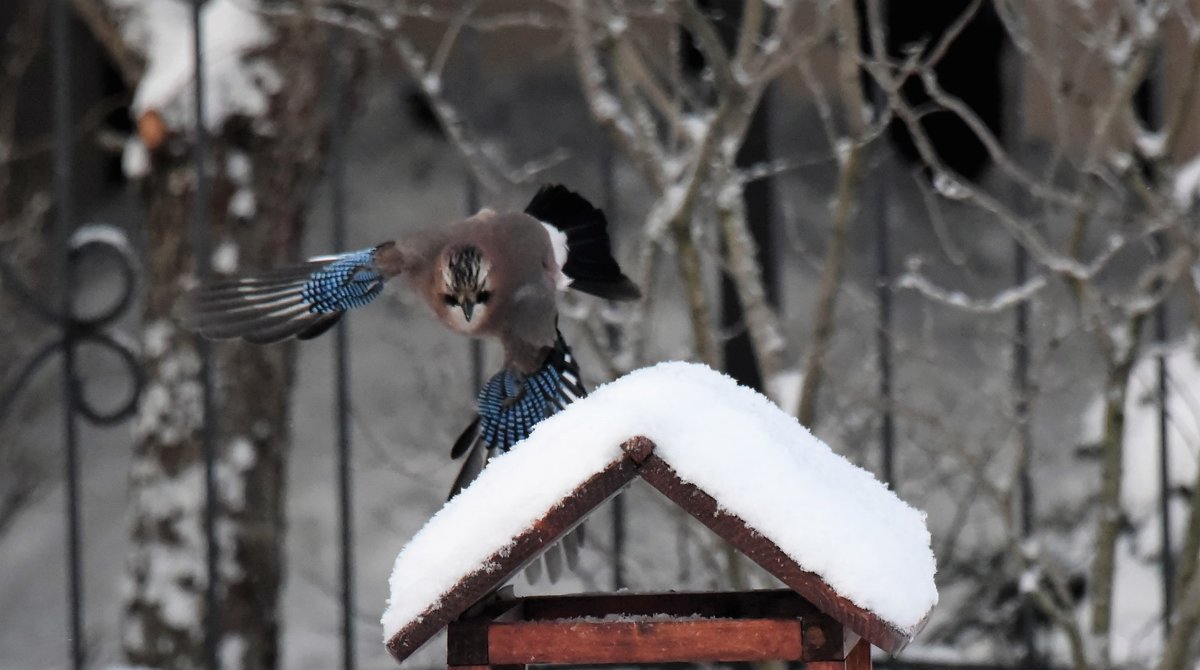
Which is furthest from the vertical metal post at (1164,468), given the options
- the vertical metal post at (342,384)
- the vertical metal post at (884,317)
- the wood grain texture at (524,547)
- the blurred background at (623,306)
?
the wood grain texture at (524,547)

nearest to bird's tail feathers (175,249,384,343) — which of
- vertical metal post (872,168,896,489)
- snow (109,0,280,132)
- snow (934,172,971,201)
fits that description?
snow (934,172,971,201)

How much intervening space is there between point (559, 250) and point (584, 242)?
0.03 meters

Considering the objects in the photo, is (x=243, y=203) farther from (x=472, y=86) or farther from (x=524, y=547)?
(x=524, y=547)

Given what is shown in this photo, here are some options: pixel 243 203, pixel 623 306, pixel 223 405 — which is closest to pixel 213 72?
pixel 243 203

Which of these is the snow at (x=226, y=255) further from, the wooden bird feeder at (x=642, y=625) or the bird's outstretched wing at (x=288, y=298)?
the wooden bird feeder at (x=642, y=625)

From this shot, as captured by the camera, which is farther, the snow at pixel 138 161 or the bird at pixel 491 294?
the snow at pixel 138 161

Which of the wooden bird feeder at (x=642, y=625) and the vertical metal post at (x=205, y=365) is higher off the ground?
the vertical metal post at (x=205, y=365)

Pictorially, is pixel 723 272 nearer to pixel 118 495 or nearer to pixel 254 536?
pixel 254 536

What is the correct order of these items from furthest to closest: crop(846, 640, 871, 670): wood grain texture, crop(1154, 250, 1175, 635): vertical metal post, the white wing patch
A: crop(1154, 250, 1175, 635): vertical metal post → the white wing patch → crop(846, 640, 871, 670): wood grain texture

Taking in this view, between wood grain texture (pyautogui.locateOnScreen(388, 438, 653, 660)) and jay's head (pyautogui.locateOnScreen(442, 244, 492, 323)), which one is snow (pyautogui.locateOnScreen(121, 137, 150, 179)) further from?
wood grain texture (pyautogui.locateOnScreen(388, 438, 653, 660))

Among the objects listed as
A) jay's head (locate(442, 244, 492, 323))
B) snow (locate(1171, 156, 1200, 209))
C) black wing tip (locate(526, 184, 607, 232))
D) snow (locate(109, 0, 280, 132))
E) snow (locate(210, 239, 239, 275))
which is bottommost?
jay's head (locate(442, 244, 492, 323))

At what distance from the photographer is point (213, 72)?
140 inches

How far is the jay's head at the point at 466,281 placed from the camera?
5.16 ft

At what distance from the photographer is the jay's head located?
5.16 feet
